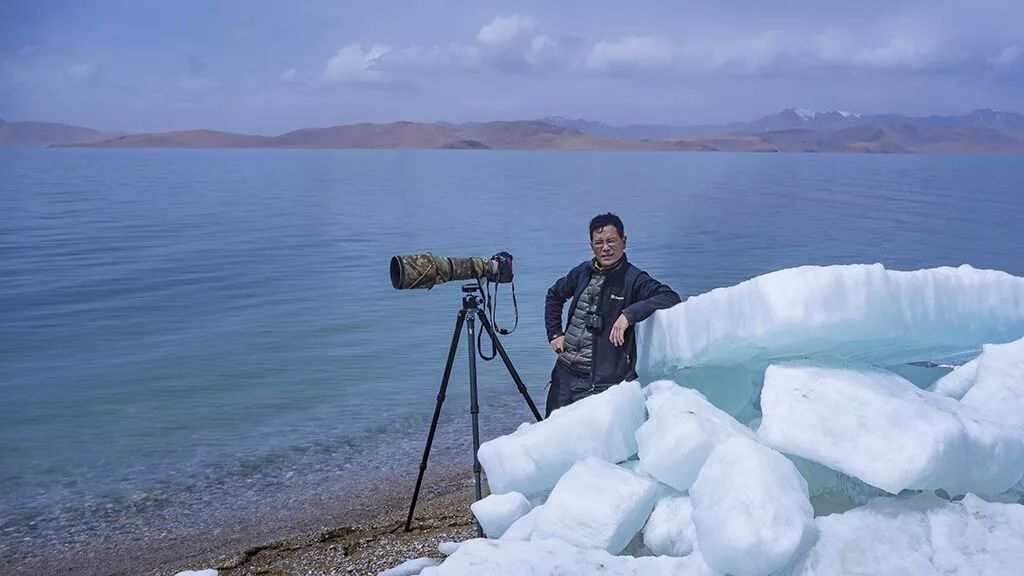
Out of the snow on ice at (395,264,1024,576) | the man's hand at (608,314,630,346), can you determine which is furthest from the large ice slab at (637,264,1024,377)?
the man's hand at (608,314,630,346)

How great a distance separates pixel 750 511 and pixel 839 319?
0.97 meters

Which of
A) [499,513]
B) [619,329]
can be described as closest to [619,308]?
[619,329]

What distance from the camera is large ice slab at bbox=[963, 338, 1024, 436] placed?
3.36 metres

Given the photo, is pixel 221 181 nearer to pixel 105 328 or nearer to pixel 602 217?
pixel 105 328

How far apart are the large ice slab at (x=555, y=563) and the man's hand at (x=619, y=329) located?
104cm

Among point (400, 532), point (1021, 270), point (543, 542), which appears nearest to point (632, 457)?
point (543, 542)

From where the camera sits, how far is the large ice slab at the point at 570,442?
11.5ft

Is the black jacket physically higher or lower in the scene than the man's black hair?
lower

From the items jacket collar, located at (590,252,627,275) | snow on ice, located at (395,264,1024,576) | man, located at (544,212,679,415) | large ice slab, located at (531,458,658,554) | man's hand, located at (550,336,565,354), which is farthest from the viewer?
man's hand, located at (550,336,565,354)

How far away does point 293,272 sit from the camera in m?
18.2

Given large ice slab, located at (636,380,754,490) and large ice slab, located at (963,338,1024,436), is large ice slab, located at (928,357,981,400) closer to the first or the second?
large ice slab, located at (963,338,1024,436)

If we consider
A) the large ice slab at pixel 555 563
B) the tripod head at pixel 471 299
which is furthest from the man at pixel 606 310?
the large ice slab at pixel 555 563

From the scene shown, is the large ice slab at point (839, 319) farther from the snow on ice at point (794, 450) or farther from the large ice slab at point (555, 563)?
the large ice slab at point (555, 563)

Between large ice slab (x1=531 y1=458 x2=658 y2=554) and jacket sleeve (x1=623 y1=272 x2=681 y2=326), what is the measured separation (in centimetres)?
79
